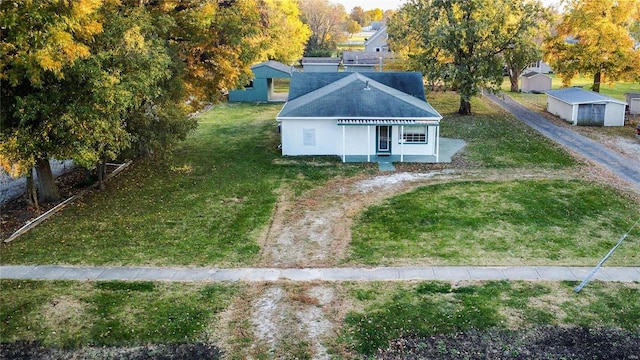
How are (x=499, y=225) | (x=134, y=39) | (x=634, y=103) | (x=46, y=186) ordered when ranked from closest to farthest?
(x=499, y=225)
(x=134, y=39)
(x=46, y=186)
(x=634, y=103)

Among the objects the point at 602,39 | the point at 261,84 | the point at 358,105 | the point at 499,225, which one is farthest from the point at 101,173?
the point at 602,39

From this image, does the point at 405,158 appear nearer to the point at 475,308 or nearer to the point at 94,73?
the point at 475,308

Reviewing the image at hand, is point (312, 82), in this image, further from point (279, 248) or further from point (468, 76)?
point (279, 248)

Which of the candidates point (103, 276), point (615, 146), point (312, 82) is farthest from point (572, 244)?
point (312, 82)

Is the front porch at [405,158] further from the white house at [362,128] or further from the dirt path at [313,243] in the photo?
the dirt path at [313,243]

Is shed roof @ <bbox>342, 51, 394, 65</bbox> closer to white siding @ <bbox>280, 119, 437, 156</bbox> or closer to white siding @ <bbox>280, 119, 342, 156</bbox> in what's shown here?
white siding @ <bbox>280, 119, 437, 156</bbox>

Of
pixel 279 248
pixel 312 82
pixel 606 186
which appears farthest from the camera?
pixel 312 82

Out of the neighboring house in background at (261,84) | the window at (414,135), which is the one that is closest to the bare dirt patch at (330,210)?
the window at (414,135)
